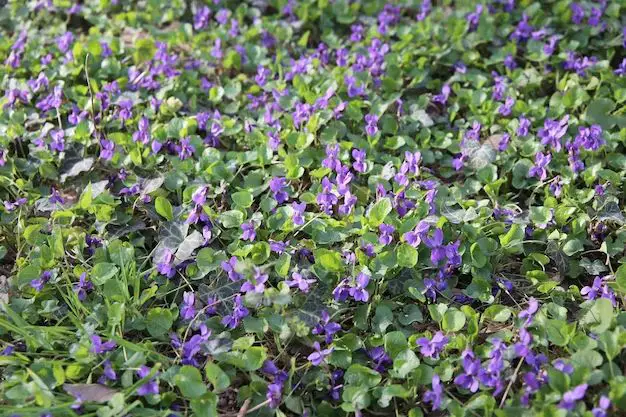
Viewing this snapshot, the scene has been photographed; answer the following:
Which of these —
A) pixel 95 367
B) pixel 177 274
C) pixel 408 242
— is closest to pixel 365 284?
pixel 408 242

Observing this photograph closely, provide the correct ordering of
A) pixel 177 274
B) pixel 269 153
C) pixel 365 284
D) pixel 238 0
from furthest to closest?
pixel 238 0
pixel 269 153
pixel 177 274
pixel 365 284

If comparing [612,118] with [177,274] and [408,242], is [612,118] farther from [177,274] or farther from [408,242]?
[177,274]

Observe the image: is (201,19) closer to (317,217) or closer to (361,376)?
(317,217)

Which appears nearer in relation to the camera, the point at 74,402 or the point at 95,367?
the point at 74,402

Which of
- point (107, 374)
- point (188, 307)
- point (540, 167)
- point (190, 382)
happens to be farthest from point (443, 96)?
point (107, 374)

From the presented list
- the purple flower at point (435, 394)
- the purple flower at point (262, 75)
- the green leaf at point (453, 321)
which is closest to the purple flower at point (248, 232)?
the green leaf at point (453, 321)

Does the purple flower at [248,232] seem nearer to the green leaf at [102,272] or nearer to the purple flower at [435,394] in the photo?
the green leaf at [102,272]
